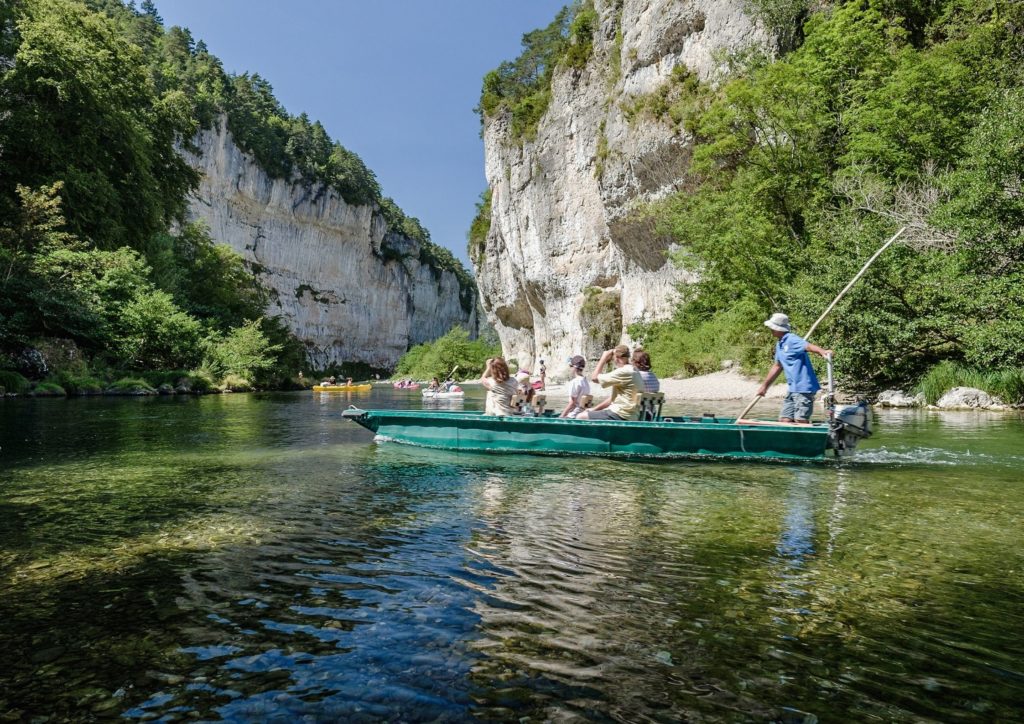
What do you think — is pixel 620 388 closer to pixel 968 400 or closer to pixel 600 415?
pixel 600 415

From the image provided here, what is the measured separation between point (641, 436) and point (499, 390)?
2.36m

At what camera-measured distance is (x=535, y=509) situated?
5.37 m

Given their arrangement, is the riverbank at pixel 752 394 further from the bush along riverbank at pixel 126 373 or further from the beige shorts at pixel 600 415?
the bush along riverbank at pixel 126 373

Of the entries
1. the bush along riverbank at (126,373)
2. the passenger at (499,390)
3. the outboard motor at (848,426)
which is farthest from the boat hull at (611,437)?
the bush along riverbank at (126,373)

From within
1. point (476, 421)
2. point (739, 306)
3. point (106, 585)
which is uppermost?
point (739, 306)

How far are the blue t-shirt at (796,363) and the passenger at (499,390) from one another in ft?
12.4

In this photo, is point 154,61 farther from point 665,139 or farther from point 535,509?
point 535,509

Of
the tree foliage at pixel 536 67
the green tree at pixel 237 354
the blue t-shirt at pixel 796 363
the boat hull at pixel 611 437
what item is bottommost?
the boat hull at pixel 611 437

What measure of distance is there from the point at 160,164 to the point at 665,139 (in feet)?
101

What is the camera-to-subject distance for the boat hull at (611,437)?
780 cm

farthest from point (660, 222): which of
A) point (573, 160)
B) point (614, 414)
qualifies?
point (614, 414)

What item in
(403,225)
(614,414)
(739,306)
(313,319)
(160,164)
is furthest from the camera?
(403,225)

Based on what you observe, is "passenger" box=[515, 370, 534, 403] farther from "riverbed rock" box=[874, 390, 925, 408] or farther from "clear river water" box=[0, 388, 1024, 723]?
"riverbed rock" box=[874, 390, 925, 408]

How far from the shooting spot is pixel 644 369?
29.0ft
